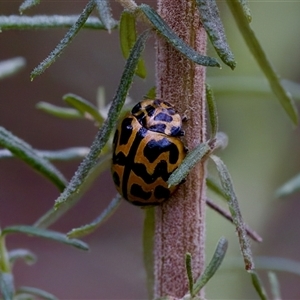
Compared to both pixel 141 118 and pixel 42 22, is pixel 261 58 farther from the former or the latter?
pixel 42 22

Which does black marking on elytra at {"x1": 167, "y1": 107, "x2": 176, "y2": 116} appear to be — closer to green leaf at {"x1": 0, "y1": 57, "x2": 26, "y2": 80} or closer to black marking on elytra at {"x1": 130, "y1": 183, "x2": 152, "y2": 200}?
black marking on elytra at {"x1": 130, "y1": 183, "x2": 152, "y2": 200}

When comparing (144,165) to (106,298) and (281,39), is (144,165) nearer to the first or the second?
(281,39)

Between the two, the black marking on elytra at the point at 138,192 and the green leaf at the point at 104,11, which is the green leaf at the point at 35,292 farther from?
the green leaf at the point at 104,11

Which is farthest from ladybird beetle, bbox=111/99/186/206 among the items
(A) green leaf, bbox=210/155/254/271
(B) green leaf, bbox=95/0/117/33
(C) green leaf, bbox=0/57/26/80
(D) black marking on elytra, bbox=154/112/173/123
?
(C) green leaf, bbox=0/57/26/80

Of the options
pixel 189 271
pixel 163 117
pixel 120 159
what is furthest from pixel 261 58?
pixel 189 271

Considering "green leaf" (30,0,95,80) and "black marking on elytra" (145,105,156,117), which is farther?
"black marking on elytra" (145,105,156,117)
